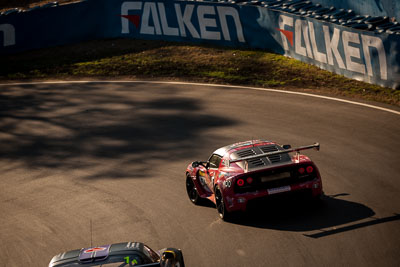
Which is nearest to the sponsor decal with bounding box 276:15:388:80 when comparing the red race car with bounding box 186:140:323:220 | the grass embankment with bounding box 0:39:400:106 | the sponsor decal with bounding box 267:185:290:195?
the grass embankment with bounding box 0:39:400:106

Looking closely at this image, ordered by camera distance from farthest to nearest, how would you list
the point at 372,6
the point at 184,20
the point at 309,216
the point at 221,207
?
the point at 184,20 < the point at 372,6 < the point at 221,207 < the point at 309,216

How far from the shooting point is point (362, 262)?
8.41 m

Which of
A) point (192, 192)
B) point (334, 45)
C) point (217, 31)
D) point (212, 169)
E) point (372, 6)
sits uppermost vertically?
point (372, 6)

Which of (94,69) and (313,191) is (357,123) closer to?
(313,191)

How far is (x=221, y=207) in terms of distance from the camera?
10.6 meters

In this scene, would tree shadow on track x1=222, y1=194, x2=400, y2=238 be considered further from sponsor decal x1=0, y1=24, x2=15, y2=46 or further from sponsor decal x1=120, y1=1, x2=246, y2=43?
sponsor decal x1=0, y1=24, x2=15, y2=46

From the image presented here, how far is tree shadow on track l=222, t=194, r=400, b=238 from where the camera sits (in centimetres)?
988

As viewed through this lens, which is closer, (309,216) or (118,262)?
(118,262)

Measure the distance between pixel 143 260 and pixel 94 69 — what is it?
64.8 ft

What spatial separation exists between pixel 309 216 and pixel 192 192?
106 inches

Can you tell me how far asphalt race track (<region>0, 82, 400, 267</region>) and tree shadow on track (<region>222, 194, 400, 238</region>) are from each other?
0.06ft

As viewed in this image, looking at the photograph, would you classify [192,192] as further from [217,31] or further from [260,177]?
[217,31]

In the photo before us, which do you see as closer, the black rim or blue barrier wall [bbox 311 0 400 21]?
the black rim

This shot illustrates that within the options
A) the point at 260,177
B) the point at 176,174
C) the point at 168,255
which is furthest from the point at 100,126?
the point at 168,255
